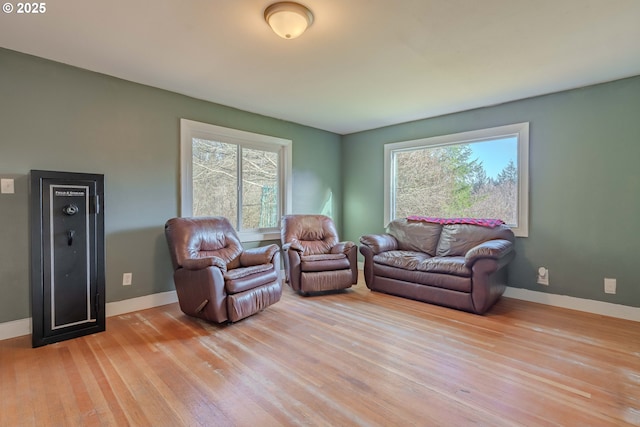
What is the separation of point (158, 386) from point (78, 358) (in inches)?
33.2

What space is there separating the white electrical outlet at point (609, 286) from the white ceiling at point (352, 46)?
6.68 ft

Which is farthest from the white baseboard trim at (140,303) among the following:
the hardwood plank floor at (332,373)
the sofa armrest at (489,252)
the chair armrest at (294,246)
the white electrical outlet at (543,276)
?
the white electrical outlet at (543,276)

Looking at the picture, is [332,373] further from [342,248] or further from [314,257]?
[342,248]

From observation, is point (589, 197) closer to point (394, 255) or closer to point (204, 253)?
point (394, 255)

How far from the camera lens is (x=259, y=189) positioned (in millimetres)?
4445

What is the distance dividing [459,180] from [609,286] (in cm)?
195

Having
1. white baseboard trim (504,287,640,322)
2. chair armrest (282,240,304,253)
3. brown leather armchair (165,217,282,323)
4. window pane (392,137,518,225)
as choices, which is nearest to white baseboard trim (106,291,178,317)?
brown leather armchair (165,217,282,323)

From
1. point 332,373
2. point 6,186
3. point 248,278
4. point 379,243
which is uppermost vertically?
point 6,186

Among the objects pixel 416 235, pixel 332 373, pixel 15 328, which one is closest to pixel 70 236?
pixel 15 328

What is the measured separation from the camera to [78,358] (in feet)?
7.34

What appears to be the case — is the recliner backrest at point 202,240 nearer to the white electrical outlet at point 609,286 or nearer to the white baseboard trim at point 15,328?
the white baseboard trim at point 15,328

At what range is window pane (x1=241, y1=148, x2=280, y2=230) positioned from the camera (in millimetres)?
4285

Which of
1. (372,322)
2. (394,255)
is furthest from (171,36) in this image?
(394,255)

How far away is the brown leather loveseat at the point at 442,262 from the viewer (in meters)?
3.11
